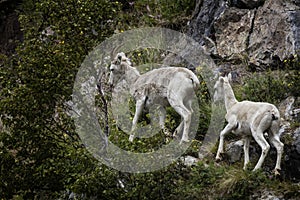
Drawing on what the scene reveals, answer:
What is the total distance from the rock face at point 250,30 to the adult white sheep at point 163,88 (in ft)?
12.1

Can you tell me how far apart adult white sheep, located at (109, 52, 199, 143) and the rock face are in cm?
368

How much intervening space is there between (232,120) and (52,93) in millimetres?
3431

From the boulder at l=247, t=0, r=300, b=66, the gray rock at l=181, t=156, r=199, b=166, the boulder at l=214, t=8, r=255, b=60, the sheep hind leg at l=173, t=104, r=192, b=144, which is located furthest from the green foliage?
the boulder at l=214, t=8, r=255, b=60

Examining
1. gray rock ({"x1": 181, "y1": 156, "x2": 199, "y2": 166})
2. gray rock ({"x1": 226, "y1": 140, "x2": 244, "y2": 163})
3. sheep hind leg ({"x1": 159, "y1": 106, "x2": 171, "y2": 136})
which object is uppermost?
sheep hind leg ({"x1": 159, "y1": 106, "x2": 171, "y2": 136})

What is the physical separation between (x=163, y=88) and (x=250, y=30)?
4.96 metres

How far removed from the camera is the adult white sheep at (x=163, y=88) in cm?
1312

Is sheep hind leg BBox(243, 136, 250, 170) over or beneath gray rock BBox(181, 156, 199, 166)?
over

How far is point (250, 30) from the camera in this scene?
17500 mm

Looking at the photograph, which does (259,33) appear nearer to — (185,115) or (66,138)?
(185,115)

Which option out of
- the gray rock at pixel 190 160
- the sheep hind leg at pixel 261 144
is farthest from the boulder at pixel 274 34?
the sheep hind leg at pixel 261 144

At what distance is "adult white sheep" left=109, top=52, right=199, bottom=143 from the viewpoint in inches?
516

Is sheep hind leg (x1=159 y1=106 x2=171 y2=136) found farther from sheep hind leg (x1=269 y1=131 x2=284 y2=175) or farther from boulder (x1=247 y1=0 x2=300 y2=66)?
boulder (x1=247 y1=0 x2=300 y2=66)

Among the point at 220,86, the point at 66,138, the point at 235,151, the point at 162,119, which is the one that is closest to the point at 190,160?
the point at 235,151

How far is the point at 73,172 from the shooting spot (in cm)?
1202
